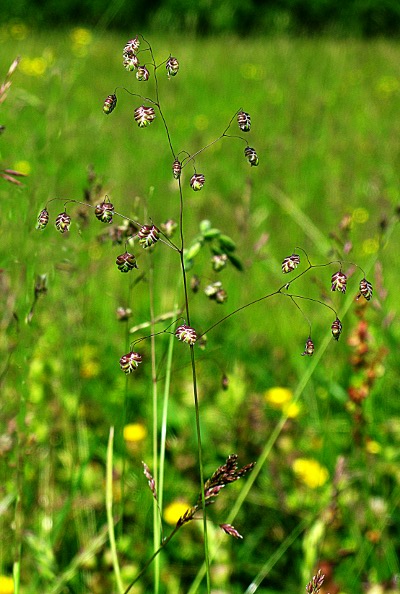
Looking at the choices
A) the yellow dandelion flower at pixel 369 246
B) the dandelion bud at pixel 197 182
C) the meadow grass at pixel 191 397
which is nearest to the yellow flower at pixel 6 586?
the meadow grass at pixel 191 397

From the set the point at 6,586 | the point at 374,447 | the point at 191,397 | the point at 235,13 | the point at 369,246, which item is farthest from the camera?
the point at 235,13

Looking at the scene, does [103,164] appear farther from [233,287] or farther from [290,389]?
[290,389]

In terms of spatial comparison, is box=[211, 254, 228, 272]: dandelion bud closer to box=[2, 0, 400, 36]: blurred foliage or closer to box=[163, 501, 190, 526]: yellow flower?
box=[163, 501, 190, 526]: yellow flower

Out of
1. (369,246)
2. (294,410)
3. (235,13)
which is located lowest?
(294,410)

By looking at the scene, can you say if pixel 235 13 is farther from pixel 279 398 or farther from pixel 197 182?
pixel 197 182

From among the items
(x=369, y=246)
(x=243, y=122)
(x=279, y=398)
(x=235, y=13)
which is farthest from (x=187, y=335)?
(x=235, y=13)

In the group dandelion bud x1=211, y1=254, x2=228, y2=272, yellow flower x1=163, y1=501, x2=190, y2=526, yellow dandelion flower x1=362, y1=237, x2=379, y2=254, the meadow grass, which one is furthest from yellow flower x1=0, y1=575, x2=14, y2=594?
yellow dandelion flower x1=362, y1=237, x2=379, y2=254
